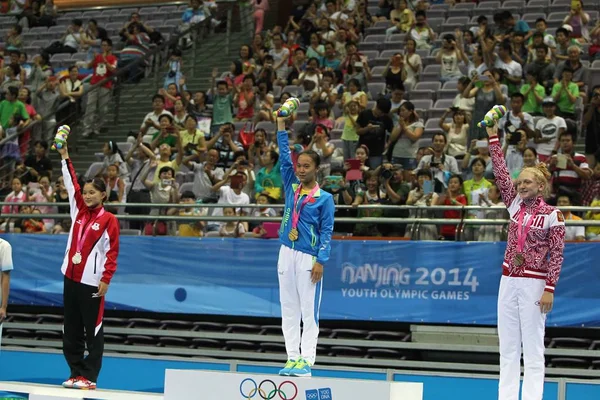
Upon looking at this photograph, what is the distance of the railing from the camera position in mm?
15919

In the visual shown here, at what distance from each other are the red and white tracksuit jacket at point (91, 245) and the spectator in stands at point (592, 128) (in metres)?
5.92

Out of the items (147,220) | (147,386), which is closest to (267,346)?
(147,386)

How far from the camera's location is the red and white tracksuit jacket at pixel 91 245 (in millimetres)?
8922

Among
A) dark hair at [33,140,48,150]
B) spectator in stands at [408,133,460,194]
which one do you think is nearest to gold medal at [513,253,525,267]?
spectator in stands at [408,133,460,194]

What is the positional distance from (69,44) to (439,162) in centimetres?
1014

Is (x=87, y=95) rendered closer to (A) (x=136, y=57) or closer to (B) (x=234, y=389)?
(A) (x=136, y=57)

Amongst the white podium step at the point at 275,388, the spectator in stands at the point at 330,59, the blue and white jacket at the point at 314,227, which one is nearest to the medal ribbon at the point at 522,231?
the white podium step at the point at 275,388

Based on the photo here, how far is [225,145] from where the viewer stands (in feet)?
47.7

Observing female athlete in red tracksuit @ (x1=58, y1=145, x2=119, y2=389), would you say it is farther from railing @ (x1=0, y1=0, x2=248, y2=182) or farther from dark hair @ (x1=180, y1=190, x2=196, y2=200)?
railing @ (x1=0, y1=0, x2=248, y2=182)

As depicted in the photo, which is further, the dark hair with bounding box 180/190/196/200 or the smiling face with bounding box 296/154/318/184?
the dark hair with bounding box 180/190/196/200

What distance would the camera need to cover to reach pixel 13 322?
12.9 meters

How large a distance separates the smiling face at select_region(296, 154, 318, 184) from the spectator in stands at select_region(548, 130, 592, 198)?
4.13 meters

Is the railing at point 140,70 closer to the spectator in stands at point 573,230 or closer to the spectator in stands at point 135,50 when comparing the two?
the spectator in stands at point 135,50

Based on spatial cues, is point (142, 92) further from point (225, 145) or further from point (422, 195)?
point (422, 195)
